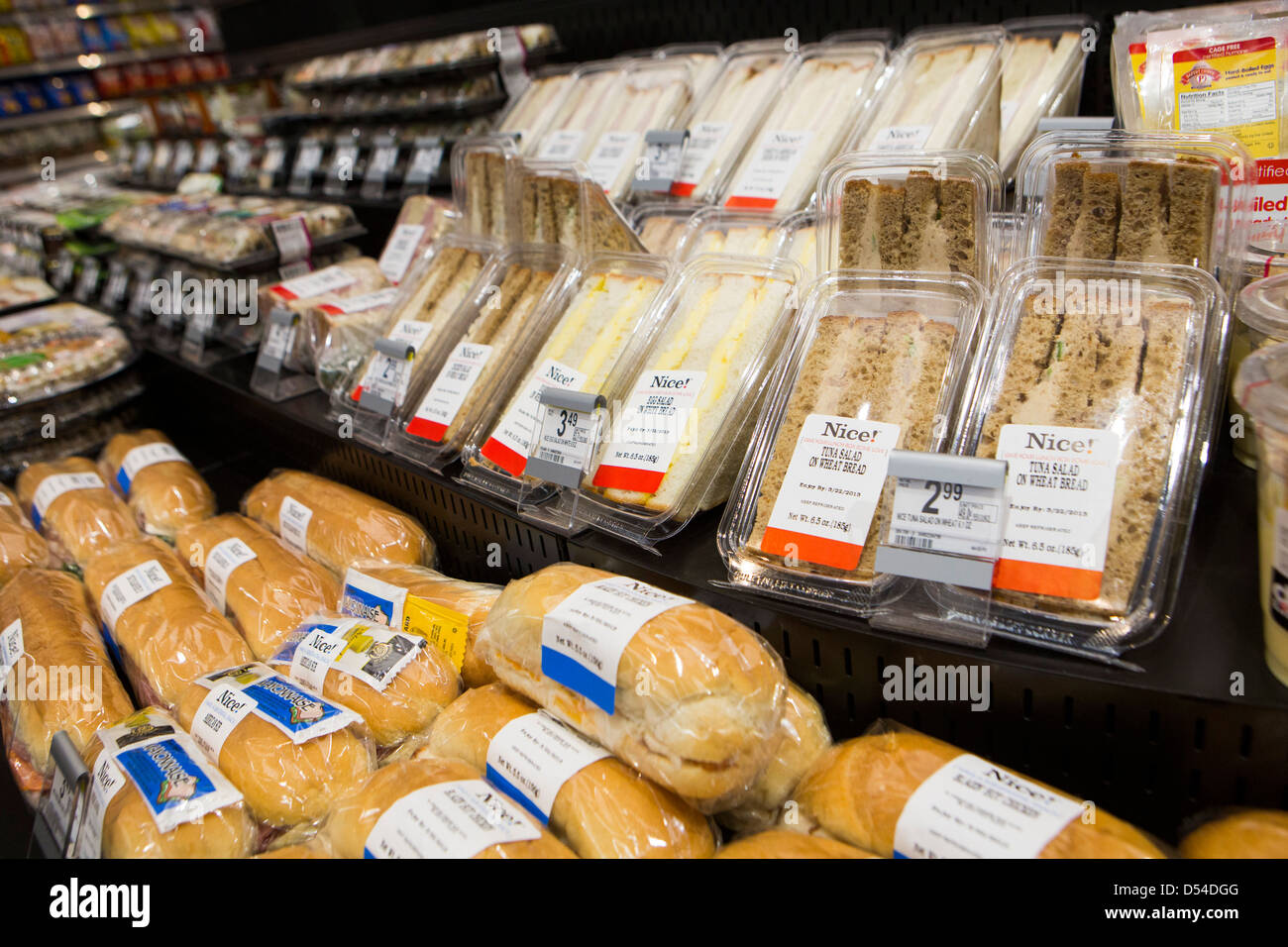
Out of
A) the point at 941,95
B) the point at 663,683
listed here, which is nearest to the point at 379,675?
the point at 663,683

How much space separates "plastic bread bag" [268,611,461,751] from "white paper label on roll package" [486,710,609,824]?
0.89 ft

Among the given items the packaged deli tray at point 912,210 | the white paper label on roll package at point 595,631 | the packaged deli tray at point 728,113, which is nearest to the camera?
the white paper label on roll package at point 595,631

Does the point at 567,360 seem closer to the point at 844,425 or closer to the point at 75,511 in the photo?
the point at 844,425

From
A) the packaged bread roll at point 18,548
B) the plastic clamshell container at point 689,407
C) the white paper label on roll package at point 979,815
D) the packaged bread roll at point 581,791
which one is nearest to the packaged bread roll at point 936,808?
the white paper label on roll package at point 979,815

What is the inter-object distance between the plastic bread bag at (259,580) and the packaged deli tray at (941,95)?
1675 millimetres

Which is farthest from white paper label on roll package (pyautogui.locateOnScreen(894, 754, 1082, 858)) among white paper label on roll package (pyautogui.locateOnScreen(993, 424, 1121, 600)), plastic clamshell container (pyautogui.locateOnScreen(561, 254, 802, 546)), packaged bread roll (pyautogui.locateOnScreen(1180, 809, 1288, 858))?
plastic clamshell container (pyautogui.locateOnScreen(561, 254, 802, 546))

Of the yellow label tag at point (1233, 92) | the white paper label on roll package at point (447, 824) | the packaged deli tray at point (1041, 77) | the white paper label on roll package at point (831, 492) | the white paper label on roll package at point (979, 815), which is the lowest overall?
the white paper label on roll package at point (447, 824)

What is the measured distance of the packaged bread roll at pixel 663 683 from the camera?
3.58ft

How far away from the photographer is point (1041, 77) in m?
2.08

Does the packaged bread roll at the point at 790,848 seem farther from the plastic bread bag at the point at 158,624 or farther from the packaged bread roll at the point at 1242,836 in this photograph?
the plastic bread bag at the point at 158,624

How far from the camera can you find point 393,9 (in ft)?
14.1

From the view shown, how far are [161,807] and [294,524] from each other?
982 mm

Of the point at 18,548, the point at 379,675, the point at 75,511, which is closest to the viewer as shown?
the point at 379,675
